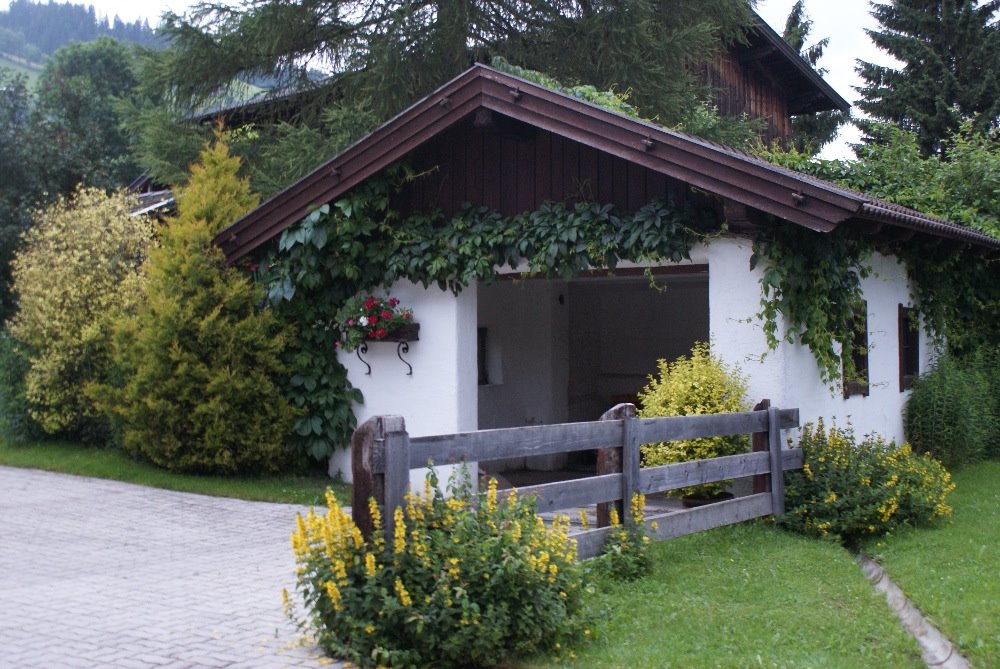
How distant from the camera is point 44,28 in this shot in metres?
116

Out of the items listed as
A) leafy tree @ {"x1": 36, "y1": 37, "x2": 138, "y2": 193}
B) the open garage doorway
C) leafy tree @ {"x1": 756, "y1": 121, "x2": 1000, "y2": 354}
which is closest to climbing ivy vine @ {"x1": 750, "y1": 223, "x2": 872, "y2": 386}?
the open garage doorway

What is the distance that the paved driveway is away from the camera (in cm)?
534

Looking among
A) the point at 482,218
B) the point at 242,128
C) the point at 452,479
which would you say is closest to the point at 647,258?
the point at 482,218

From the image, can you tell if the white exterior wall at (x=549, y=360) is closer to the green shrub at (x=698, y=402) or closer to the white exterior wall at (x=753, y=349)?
the white exterior wall at (x=753, y=349)

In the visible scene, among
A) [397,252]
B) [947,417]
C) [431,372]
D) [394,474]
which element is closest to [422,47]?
[397,252]

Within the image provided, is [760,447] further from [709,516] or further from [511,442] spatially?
[511,442]

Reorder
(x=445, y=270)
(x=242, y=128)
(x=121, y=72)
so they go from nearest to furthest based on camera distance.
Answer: (x=445, y=270) < (x=242, y=128) < (x=121, y=72)

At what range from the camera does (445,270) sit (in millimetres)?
10484

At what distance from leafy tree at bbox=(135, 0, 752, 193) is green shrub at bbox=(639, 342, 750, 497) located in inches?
344

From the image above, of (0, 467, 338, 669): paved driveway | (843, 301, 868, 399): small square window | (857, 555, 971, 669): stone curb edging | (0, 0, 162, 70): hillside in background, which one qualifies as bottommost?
(857, 555, 971, 669): stone curb edging

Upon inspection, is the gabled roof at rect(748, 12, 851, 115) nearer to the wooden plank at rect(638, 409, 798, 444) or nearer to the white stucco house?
the white stucco house

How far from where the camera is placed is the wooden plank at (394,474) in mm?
5305

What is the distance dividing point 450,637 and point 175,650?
152 cm

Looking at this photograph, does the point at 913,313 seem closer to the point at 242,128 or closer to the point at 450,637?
the point at 450,637
